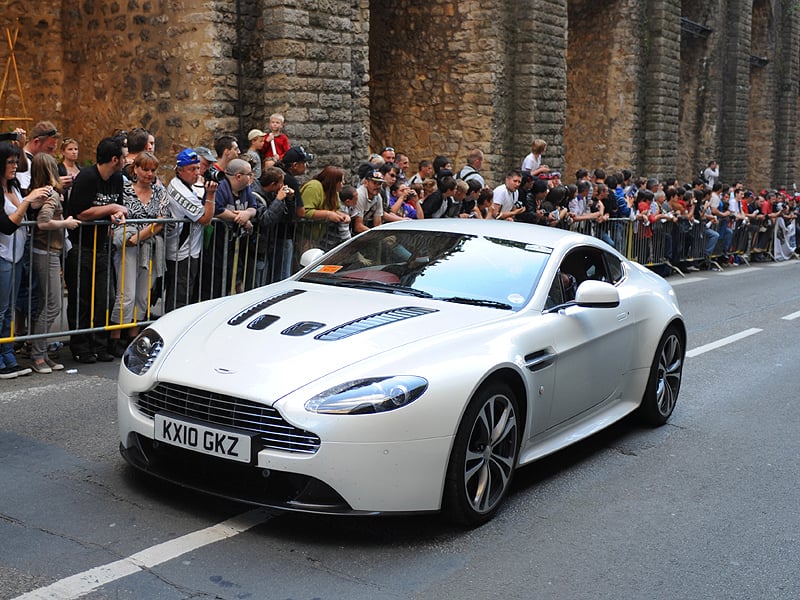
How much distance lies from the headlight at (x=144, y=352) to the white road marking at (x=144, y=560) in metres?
0.90

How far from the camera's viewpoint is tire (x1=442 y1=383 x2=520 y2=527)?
4.99 metres

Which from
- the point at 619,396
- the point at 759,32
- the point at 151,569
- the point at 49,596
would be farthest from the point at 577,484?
Answer: the point at 759,32

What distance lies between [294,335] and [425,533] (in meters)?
1.19

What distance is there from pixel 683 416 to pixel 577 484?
2.20m

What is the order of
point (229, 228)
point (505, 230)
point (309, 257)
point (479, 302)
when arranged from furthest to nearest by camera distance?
point (229, 228) → point (309, 257) → point (505, 230) → point (479, 302)

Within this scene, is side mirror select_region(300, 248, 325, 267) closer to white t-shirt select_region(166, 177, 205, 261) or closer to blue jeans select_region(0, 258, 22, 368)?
blue jeans select_region(0, 258, 22, 368)

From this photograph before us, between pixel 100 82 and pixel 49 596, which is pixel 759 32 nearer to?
pixel 100 82

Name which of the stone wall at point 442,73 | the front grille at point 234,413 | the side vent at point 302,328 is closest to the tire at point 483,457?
the front grille at point 234,413

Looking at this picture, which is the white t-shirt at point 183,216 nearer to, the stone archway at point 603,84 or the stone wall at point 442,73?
the stone wall at point 442,73

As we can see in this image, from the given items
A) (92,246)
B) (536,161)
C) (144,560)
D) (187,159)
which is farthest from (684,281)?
(144,560)

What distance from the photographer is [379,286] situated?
20.5ft

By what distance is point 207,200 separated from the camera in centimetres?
951

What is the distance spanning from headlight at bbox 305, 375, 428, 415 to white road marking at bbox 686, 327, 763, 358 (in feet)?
21.0

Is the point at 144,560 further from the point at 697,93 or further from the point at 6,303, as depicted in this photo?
the point at 697,93
